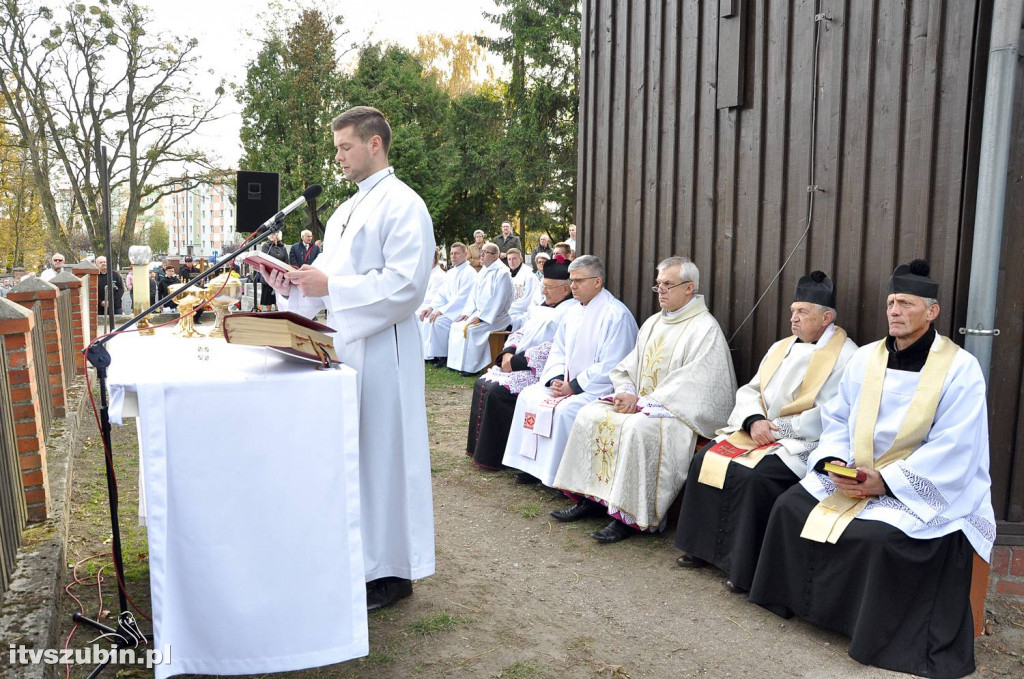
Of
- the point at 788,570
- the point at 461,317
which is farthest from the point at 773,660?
the point at 461,317

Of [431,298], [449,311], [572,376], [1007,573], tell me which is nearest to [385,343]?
[572,376]

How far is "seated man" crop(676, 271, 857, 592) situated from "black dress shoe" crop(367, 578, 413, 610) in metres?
1.45

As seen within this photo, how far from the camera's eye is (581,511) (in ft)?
16.5

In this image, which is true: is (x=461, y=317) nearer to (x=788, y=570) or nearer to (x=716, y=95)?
(x=716, y=95)

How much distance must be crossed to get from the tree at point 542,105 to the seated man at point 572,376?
821 inches

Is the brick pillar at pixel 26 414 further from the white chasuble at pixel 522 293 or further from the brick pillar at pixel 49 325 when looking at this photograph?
the white chasuble at pixel 522 293

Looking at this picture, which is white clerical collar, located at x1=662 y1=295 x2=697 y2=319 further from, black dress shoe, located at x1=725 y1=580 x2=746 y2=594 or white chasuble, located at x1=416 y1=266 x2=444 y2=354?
white chasuble, located at x1=416 y1=266 x2=444 y2=354

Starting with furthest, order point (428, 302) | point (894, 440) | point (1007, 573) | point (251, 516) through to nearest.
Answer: point (428, 302) < point (1007, 573) < point (894, 440) < point (251, 516)

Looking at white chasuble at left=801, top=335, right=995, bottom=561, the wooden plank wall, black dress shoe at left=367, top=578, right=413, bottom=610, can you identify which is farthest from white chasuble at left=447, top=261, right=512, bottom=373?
white chasuble at left=801, top=335, right=995, bottom=561

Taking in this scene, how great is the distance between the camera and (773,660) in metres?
3.31

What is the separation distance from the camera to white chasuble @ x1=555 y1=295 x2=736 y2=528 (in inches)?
182

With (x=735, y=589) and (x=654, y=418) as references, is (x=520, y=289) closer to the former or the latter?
(x=654, y=418)

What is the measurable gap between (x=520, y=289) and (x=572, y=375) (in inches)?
220

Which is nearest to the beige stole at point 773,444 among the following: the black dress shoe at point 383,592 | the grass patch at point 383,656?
the black dress shoe at point 383,592
